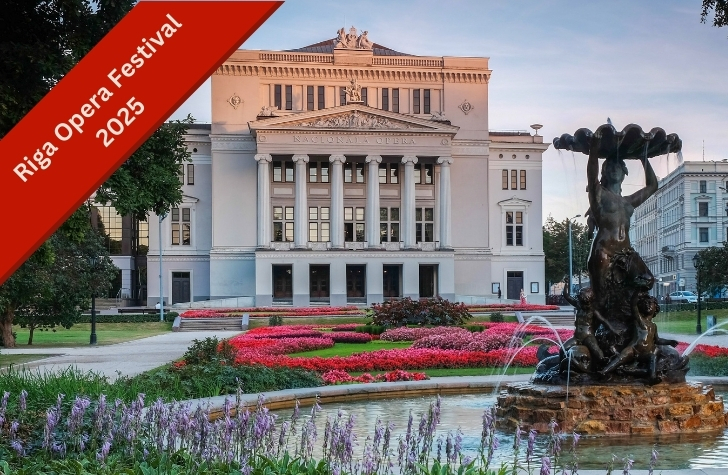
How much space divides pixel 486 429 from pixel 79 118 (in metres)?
3.75

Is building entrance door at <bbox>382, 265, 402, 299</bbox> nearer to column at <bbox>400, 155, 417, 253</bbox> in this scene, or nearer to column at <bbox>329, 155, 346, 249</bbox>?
column at <bbox>400, 155, 417, 253</bbox>

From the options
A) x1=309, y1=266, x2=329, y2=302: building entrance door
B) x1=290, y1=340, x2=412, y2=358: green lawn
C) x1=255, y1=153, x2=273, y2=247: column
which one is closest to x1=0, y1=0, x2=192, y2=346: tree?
x1=290, y1=340, x2=412, y2=358: green lawn

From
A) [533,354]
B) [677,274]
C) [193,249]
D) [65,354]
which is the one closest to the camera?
[533,354]

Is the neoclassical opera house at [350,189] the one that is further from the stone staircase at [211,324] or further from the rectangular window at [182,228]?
the stone staircase at [211,324]

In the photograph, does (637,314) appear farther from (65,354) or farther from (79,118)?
(65,354)

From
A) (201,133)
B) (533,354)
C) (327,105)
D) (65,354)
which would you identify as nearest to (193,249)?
(201,133)

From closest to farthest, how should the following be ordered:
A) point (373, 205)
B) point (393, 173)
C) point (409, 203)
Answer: point (373, 205) → point (409, 203) → point (393, 173)

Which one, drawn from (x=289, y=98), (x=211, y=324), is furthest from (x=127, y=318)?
(x=289, y=98)

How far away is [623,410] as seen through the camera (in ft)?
36.0

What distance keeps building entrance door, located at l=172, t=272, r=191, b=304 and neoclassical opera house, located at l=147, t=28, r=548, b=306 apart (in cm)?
8

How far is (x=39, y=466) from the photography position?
7113mm

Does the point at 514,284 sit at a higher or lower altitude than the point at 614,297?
lower

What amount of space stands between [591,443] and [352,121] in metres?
59.0

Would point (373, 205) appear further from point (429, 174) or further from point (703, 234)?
point (703, 234)
